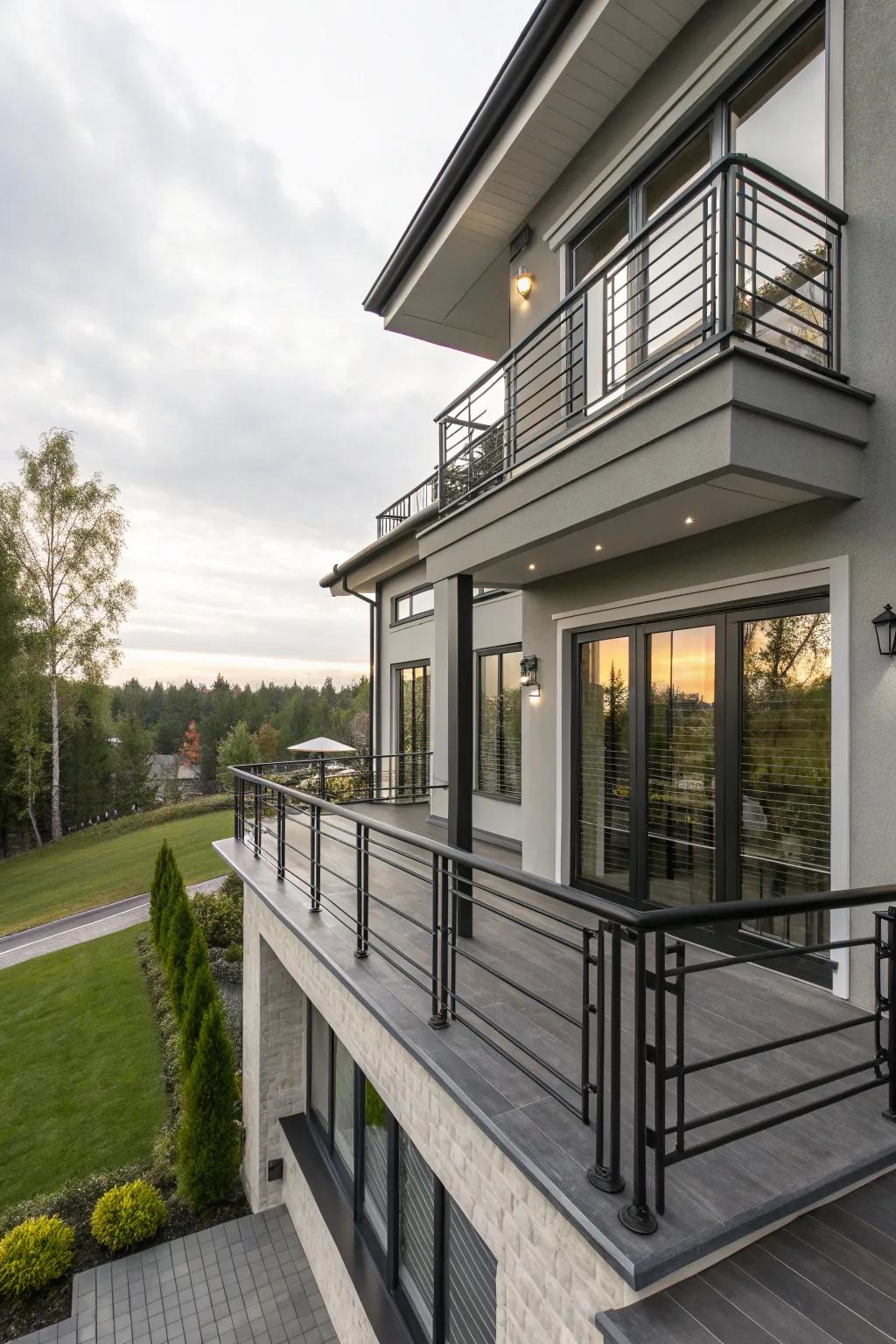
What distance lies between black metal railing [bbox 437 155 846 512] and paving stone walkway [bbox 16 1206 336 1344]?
7445 mm

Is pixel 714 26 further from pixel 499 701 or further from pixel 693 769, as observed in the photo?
pixel 499 701

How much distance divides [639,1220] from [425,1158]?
1483 millimetres

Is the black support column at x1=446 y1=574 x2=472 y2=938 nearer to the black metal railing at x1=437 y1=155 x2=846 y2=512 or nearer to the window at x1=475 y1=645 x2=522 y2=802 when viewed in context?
the black metal railing at x1=437 y1=155 x2=846 y2=512

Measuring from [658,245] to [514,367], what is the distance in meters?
1.63

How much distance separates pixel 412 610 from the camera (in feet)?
41.7

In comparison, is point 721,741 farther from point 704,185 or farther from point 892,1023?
point 704,185

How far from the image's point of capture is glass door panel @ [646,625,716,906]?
4590 millimetres

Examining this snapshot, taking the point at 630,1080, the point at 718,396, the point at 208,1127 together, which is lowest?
the point at 208,1127

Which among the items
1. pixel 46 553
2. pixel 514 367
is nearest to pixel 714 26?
pixel 514 367

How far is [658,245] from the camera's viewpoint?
16.3 ft

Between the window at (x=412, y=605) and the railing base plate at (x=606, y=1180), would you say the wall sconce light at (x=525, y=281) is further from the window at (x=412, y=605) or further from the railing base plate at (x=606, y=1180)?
the railing base plate at (x=606, y=1180)

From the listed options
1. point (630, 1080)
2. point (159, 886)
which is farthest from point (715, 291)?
point (159, 886)

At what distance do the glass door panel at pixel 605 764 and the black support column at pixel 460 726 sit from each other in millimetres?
1306

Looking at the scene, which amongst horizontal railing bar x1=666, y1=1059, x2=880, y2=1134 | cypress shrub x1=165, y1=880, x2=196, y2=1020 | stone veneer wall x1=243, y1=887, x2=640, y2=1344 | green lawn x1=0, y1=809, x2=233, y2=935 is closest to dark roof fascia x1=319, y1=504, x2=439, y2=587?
stone veneer wall x1=243, y1=887, x2=640, y2=1344
